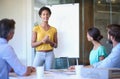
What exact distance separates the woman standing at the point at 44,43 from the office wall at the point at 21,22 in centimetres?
208

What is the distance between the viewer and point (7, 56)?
247 cm

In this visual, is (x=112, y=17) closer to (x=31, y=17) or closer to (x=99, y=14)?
(x=99, y=14)

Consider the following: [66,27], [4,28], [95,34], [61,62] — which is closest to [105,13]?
[66,27]

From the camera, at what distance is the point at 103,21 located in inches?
264

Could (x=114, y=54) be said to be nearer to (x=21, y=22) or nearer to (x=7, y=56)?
(x=7, y=56)

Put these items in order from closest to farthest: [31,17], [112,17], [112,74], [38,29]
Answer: [112,74], [38,29], [31,17], [112,17]

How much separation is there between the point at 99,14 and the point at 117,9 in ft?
1.42

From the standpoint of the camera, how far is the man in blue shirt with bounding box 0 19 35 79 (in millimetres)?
→ 2469

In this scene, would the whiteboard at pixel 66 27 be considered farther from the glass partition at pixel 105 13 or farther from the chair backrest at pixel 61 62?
the glass partition at pixel 105 13

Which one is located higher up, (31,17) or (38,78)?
(31,17)

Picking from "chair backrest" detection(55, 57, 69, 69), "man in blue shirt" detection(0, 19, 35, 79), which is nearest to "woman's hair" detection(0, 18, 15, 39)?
"man in blue shirt" detection(0, 19, 35, 79)

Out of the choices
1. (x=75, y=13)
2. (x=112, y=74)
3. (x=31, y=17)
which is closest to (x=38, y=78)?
(x=112, y=74)

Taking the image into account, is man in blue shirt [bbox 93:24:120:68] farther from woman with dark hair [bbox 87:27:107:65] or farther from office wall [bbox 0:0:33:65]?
office wall [bbox 0:0:33:65]

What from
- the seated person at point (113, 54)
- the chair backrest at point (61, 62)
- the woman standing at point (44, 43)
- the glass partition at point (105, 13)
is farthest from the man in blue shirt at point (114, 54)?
the glass partition at point (105, 13)
